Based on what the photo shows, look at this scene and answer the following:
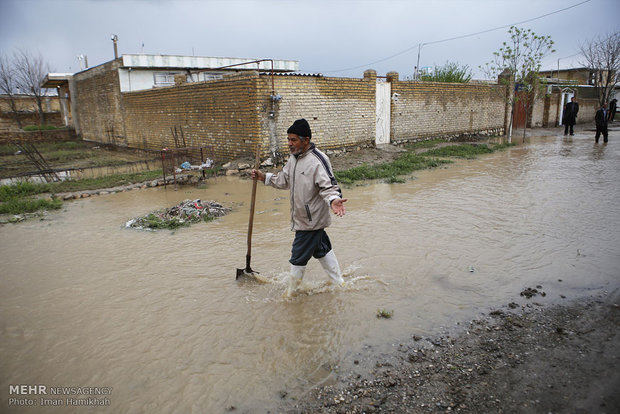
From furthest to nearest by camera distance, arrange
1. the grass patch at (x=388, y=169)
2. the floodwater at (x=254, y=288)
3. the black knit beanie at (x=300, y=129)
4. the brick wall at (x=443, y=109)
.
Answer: the brick wall at (x=443, y=109), the grass patch at (x=388, y=169), the black knit beanie at (x=300, y=129), the floodwater at (x=254, y=288)

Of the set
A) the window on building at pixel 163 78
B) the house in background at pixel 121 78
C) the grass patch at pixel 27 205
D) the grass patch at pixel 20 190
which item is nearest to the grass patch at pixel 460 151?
the house in background at pixel 121 78

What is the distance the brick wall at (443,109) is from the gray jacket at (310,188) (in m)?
12.5

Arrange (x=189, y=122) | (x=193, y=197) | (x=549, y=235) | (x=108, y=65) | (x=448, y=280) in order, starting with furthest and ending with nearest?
(x=108, y=65)
(x=189, y=122)
(x=193, y=197)
(x=549, y=235)
(x=448, y=280)

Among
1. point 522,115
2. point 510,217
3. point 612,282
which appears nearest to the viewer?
point 612,282

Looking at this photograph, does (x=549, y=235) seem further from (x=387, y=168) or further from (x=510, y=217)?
(x=387, y=168)

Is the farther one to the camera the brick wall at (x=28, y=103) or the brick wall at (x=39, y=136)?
the brick wall at (x=28, y=103)

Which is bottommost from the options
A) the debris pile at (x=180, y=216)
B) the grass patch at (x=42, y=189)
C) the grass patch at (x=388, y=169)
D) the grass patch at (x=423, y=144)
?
the debris pile at (x=180, y=216)

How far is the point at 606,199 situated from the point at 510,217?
237cm

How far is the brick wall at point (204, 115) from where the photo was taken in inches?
432

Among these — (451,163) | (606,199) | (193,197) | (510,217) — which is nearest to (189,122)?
(193,197)

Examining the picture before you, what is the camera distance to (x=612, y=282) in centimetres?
397

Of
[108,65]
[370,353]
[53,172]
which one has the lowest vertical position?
[370,353]

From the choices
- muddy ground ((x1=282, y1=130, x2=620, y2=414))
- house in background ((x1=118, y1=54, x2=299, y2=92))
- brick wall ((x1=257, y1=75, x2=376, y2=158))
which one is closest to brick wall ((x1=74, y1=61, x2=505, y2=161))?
brick wall ((x1=257, y1=75, x2=376, y2=158))

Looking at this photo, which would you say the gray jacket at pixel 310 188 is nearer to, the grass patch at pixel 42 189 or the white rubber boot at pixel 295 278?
the white rubber boot at pixel 295 278
